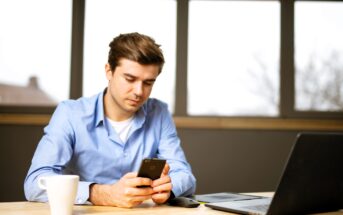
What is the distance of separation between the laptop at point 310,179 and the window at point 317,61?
2.14m

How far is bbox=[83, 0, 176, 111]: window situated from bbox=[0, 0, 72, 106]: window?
0.17 m

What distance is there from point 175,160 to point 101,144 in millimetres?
307

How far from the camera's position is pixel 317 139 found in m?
0.90

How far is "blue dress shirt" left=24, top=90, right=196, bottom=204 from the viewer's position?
143 centimetres

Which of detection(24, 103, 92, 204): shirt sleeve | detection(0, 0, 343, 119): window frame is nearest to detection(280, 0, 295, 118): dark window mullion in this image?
detection(0, 0, 343, 119): window frame

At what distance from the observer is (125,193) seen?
1118mm

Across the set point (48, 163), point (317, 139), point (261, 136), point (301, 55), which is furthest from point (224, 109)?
point (317, 139)

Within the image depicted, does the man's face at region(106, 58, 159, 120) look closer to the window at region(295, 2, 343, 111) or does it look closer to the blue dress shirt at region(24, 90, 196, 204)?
the blue dress shirt at region(24, 90, 196, 204)

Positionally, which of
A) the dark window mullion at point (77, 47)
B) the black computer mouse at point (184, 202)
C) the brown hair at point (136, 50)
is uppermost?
the dark window mullion at point (77, 47)

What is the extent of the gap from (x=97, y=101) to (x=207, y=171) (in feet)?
4.92

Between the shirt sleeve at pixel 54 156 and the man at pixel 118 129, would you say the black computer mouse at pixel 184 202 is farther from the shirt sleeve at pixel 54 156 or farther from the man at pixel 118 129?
the shirt sleeve at pixel 54 156

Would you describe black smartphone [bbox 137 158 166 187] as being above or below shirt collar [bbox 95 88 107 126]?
below

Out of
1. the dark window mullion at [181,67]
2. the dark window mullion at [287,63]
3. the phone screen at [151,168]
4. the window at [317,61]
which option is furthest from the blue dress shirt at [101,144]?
the window at [317,61]

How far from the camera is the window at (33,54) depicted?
2988 mm
